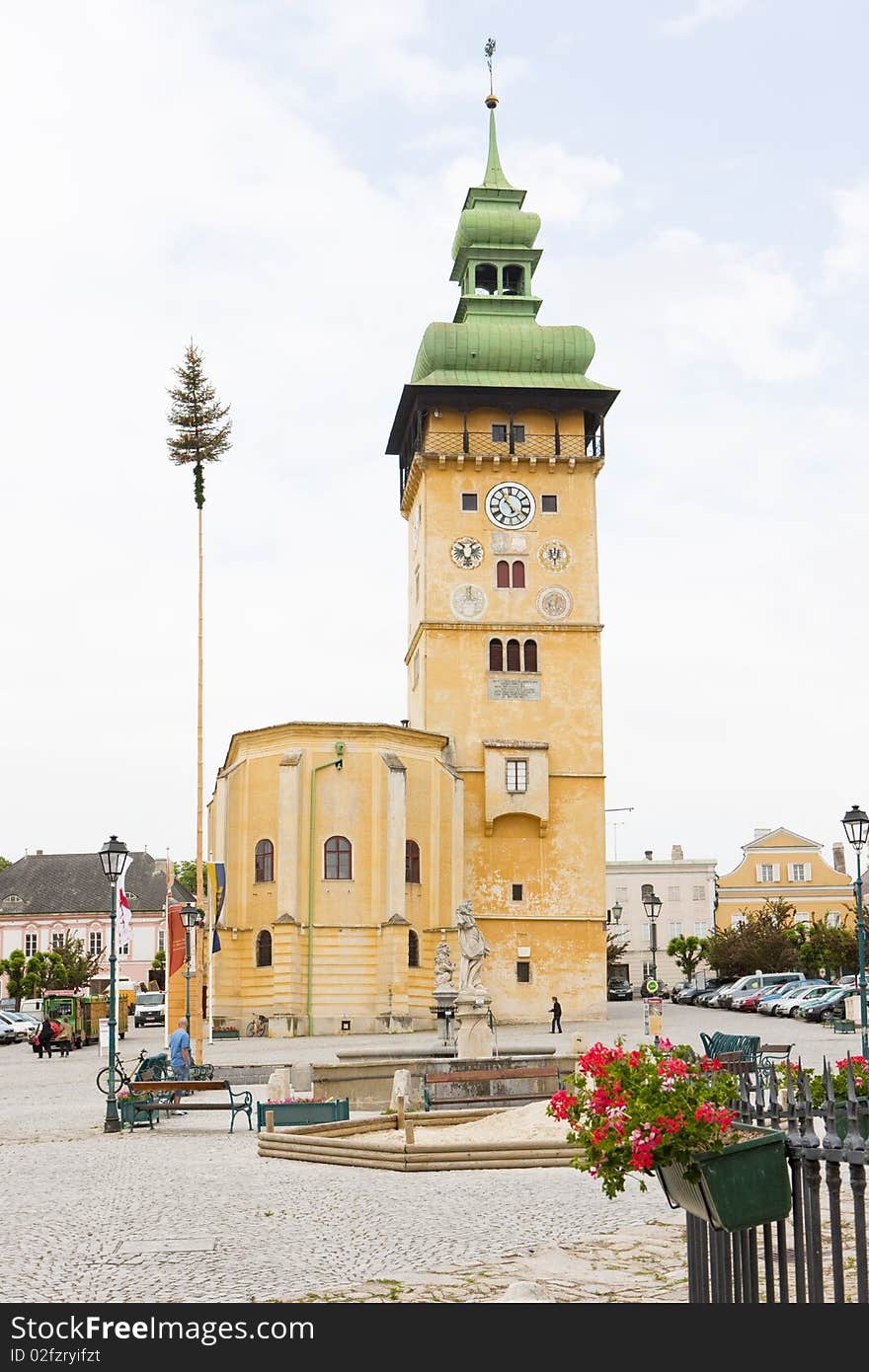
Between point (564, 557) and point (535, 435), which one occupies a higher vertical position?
point (535, 435)

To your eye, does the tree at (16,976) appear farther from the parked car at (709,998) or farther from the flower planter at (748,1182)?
the flower planter at (748,1182)

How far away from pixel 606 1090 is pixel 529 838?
5205 cm

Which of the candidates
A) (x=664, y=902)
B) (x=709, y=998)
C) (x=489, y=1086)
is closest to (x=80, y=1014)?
(x=489, y=1086)

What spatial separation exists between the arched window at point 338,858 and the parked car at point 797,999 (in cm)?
1564

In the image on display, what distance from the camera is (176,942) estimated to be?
127ft

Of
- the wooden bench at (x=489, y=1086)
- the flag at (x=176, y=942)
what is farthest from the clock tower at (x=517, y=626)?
the wooden bench at (x=489, y=1086)

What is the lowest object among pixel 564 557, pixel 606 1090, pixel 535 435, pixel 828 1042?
pixel 828 1042

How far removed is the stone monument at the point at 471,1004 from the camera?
30359 mm

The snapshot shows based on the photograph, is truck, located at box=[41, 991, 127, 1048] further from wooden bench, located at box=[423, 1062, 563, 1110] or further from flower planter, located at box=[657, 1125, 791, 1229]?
flower planter, located at box=[657, 1125, 791, 1229]

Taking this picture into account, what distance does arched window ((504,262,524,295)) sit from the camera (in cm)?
6562

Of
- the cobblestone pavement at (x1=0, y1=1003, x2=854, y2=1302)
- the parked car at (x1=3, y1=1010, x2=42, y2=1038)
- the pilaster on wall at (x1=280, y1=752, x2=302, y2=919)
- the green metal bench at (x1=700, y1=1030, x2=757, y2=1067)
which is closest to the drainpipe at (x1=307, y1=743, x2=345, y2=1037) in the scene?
the pilaster on wall at (x1=280, y1=752, x2=302, y2=919)

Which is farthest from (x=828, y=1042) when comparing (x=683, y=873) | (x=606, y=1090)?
(x=683, y=873)

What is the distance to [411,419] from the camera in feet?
211

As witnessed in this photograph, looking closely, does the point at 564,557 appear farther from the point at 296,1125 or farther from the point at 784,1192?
the point at 784,1192
